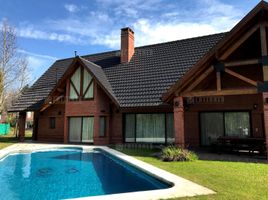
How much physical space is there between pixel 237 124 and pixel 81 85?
1230cm

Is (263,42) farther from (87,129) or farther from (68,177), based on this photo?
(87,129)

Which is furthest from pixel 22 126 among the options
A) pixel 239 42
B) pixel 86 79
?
pixel 239 42

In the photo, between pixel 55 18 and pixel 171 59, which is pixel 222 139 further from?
pixel 55 18

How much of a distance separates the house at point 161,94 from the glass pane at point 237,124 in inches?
2.3

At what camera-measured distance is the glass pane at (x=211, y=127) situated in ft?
53.8

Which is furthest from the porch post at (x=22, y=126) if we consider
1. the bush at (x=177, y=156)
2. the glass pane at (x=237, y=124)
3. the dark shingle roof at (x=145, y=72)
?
the glass pane at (x=237, y=124)

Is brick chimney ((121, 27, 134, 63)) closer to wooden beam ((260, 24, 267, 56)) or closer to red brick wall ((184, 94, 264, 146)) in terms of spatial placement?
red brick wall ((184, 94, 264, 146))

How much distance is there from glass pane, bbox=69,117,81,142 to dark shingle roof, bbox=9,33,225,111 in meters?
3.78

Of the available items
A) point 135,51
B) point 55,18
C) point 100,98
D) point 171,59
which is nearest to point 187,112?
point 171,59

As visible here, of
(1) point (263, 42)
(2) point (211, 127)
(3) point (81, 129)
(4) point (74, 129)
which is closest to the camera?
(1) point (263, 42)

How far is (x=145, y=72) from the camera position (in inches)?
794

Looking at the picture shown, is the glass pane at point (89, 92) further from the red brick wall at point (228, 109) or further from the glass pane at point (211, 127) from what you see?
the glass pane at point (211, 127)

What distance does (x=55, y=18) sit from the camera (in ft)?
52.2

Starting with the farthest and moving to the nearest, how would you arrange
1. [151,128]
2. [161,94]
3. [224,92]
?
[151,128]
[161,94]
[224,92]
